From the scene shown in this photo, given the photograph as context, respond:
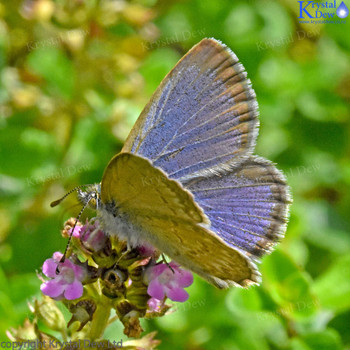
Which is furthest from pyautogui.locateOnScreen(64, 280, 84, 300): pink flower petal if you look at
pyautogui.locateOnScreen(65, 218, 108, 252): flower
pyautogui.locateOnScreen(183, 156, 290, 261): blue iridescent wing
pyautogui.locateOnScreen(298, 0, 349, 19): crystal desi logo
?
pyautogui.locateOnScreen(298, 0, 349, 19): crystal desi logo

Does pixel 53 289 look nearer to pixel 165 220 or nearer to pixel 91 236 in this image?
pixel 91 236

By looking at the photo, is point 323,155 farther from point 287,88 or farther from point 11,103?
point 11,103

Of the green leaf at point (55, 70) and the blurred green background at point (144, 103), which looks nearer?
the blurred green background at point (144, 103)

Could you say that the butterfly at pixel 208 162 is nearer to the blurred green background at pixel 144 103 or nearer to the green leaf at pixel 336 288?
the blurred green background at pixel 144 103

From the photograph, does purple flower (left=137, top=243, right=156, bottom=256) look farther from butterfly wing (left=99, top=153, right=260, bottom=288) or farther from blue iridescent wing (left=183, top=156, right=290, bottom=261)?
blue iridescent wing (left=183, top=156, right=290, bottom=261)

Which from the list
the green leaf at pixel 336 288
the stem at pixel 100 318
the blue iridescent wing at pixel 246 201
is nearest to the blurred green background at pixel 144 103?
the green leaf at pixel 336 288

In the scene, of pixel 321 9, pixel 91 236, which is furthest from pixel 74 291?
pixel 321 9

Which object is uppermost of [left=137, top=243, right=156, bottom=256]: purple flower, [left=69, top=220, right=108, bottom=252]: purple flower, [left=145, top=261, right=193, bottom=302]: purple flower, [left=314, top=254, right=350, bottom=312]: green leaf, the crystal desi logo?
the crystal desi logo
